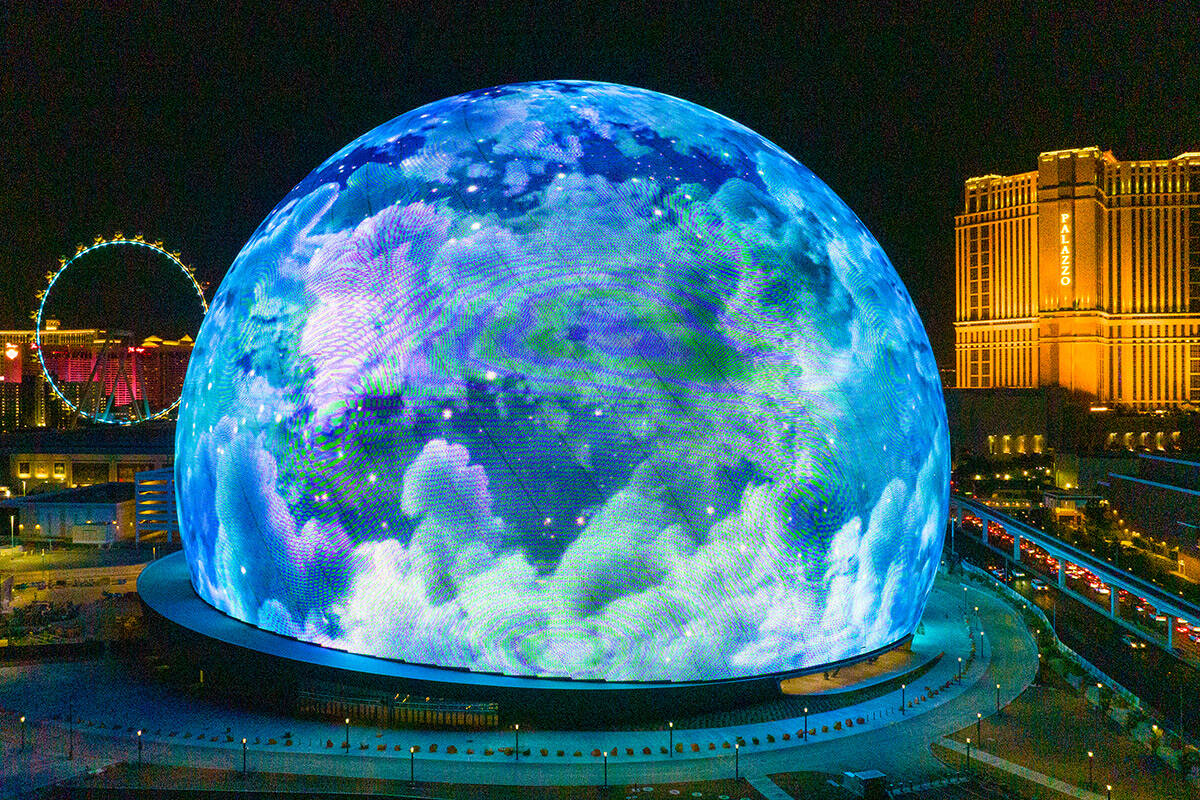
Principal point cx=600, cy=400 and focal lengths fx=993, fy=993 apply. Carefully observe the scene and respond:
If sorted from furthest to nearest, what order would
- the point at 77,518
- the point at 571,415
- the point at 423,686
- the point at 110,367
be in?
the point at 110,367
the point at 77,518
the point at 423,686
the point at 571,415

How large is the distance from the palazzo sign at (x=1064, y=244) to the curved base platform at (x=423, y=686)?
236ft

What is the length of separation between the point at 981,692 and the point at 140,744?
16.3 m

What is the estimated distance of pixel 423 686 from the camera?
1758 centimetres

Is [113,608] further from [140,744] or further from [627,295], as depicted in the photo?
[627,295]

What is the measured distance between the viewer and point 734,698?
18125 millimetres

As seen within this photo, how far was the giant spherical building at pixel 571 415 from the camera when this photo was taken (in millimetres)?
17172

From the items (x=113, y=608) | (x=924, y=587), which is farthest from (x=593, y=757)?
(x=113, y=608)

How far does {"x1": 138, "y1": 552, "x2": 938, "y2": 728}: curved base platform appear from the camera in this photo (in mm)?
17469

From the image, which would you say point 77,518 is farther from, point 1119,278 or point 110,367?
point 1119,278

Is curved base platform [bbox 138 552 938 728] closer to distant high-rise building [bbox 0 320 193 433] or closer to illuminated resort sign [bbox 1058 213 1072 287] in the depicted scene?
distant high-rise building [bbox 0 320 193 433]

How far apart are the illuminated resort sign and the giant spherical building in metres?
70.8

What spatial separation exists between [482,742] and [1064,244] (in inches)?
3123

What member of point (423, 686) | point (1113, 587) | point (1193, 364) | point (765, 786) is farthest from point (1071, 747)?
point (1193, 364)

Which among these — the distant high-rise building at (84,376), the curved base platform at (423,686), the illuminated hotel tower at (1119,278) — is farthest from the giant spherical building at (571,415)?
the illuminated hotel tower at (1119,278)
